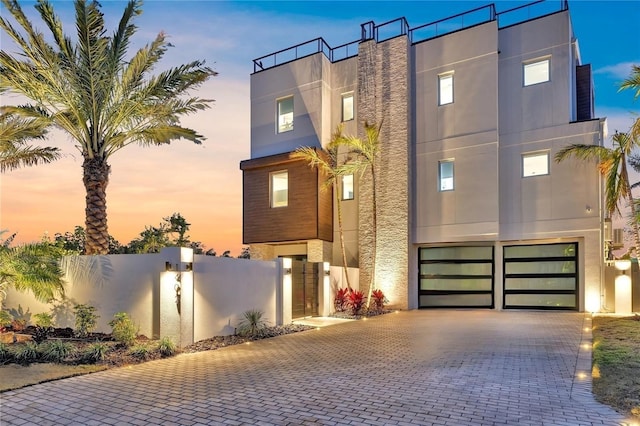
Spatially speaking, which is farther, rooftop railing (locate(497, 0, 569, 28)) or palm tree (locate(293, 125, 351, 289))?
palm tree (locate(293, 125, 351, 289))

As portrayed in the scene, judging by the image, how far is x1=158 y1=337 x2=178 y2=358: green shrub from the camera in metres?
8.41

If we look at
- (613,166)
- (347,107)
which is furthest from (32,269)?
(613,166)

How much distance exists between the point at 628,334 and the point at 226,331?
29.6 ft

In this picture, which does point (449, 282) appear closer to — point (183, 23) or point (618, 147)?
point (618, 147)

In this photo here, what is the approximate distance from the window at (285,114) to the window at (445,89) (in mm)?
6305

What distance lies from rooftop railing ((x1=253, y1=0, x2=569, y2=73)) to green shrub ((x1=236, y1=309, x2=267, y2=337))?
12.7 meters

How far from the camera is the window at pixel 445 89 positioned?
696 inches

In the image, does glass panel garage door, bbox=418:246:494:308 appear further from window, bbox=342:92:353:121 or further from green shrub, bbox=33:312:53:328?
green shrub, bbox=33:312:53:328

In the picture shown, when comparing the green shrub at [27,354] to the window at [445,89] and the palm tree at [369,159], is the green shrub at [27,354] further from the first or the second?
the window at [445,89]

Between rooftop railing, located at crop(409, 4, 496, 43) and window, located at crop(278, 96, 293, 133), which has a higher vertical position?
rooftop railing, located at crop(409, 4, 496, 43)

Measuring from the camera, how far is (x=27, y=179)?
18.0 m

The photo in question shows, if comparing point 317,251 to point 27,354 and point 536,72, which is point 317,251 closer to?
point 536,72

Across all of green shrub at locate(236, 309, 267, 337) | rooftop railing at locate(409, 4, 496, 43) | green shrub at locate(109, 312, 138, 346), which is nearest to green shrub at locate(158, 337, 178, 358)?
green shrub at locate(109, 312, 138, 346)

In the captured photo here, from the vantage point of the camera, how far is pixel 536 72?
16578 millimetres
